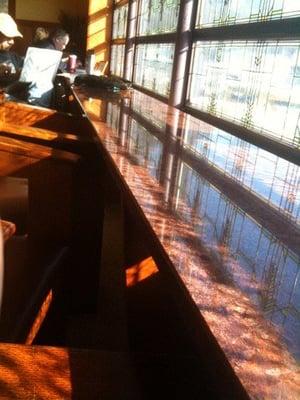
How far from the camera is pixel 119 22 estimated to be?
7.55 metres

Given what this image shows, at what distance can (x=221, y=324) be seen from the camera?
20.1 inches

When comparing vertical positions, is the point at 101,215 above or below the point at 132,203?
below

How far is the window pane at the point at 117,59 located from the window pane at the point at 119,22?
0.19 m

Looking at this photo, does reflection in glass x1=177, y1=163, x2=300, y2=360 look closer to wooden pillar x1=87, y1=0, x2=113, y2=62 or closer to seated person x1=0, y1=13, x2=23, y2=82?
seated person x1=0, y1=13, x2=23, y2=82

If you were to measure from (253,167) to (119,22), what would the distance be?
6850mm

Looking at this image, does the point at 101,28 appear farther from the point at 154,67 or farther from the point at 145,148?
the point at 145,148

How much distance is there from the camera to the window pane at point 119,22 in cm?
698

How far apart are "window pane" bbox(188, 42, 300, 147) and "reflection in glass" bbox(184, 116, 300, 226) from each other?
10.9 inches

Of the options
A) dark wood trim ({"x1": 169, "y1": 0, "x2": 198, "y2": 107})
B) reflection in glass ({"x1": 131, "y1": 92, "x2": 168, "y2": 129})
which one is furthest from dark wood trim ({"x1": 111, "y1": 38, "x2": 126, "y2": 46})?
reflection in glass ({"x1": 131, "y1": 92, "x2": 168, "y2": 129})

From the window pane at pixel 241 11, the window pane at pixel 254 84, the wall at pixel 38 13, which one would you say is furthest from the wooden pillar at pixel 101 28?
the window pane at pixel 254 84

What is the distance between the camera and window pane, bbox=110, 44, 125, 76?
6.96m

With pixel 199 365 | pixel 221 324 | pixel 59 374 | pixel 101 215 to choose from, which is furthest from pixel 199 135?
pixel 221 324

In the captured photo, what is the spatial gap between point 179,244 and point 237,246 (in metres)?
0.10

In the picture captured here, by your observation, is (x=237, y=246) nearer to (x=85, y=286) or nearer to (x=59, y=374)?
(x=59, y=374)
